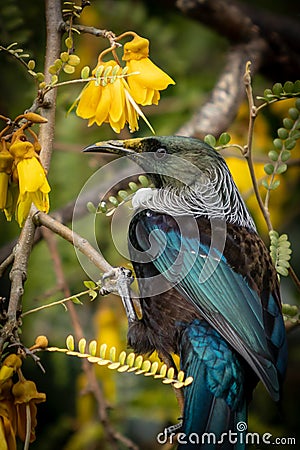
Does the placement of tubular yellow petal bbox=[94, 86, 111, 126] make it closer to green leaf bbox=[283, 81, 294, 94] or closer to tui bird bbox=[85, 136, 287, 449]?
tui bird bbox=[85, 136, 287, 449]

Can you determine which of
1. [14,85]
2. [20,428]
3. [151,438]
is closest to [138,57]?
[20,428]

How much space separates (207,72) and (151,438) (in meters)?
1.90

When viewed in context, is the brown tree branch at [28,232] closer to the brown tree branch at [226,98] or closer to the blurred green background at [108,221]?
the blurred green background at [108,221]

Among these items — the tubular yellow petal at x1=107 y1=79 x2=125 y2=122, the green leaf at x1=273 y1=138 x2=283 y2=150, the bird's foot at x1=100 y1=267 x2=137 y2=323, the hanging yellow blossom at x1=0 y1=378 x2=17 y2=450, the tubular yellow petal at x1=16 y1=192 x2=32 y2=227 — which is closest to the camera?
the hanging yellow blossom at x1=0 y1=378 x2=17 y2=450

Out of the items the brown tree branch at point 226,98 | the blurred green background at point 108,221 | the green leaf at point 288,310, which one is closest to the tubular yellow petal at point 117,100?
the green leaf at point 288,310

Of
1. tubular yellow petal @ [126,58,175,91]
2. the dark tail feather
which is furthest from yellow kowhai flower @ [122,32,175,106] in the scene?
the dark tail feather

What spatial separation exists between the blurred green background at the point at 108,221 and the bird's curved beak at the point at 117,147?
751 millimetres

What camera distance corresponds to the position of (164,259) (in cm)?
198

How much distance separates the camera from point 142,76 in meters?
1.77

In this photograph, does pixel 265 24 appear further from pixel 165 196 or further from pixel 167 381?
pixel 167 381

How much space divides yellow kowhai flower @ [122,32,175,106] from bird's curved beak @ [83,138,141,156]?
200 millimetres

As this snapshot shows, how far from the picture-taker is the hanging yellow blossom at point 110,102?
174cm

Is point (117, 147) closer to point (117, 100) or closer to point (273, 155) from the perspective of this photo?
point (117, 100)

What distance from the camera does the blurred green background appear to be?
10.0 ft
